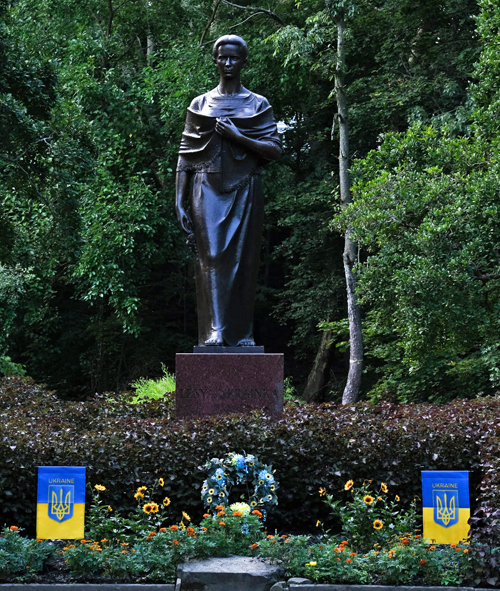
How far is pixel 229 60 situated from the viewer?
7.72 metres

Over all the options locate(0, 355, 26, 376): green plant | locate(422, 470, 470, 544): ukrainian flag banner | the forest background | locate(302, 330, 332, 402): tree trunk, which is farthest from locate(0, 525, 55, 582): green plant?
locate(302, 330, 332, 402): tree trunk

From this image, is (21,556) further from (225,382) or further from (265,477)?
(225,382)

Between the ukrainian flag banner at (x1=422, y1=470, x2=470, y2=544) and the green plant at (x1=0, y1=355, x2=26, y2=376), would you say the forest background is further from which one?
the ukrainian flag banner at (x1=422, y1=470, x2=470, y2=544)

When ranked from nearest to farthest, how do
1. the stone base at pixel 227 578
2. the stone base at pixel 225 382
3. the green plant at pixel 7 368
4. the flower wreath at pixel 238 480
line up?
the stone base at pixel 227 578 → the flower wreath at pixel 238 480 → the stone base at pixel 225 382 → the green plant at pixel 7 368

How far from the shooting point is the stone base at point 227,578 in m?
4.54

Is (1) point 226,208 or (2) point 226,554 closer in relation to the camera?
(2) point 226,554

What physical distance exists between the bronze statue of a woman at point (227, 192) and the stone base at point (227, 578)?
2.98 m

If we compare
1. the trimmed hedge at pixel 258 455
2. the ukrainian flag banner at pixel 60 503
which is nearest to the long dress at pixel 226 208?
the trimmed hedge at pixel 258 455

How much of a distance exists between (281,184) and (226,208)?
11394mm

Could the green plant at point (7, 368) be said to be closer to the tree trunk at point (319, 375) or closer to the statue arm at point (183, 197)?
the tree trunk at point (319, 375)

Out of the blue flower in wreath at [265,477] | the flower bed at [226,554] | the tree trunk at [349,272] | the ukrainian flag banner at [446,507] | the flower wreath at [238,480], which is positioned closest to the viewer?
the flower bed at [226,554]

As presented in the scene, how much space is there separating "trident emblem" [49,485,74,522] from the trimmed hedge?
2.42 ft

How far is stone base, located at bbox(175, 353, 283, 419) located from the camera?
7047 millimetres

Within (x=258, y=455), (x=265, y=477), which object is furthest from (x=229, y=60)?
(x=265, y=477)
